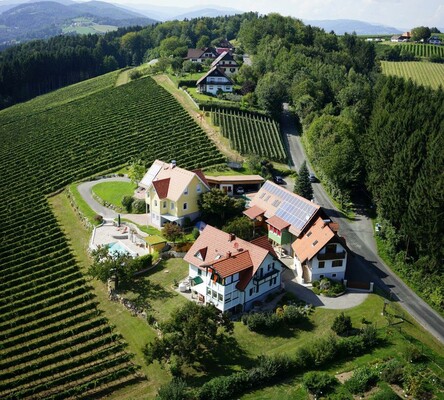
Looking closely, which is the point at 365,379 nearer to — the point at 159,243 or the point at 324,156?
the point at 159,243

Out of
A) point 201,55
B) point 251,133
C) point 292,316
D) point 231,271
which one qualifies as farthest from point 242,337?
point 201,55

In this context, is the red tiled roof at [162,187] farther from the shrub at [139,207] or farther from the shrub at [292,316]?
the shrub at [292,316]

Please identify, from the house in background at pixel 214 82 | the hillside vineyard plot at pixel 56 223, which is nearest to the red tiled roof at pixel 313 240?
the hillside vineyard plot at pixel 56 223

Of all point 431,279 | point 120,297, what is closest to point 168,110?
point 120,297

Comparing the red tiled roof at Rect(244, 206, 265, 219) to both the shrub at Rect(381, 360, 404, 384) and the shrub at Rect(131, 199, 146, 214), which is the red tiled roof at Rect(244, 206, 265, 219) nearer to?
the shrub at Rect(131, 199, 146, 214)

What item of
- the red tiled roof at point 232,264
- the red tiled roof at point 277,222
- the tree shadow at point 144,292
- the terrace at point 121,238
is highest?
the red tiled roof at point 277,222

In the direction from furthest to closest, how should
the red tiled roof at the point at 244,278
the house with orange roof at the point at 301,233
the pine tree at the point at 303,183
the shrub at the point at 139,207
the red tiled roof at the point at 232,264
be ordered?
the shrub at the point at 139,207
the pine tree at the point at 303,183
the house with orange roof at the point at 301,233
the red tiled roof at the point at 244,278
the red tiled roof at the point at 232,264

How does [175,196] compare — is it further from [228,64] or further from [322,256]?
[228,64]
